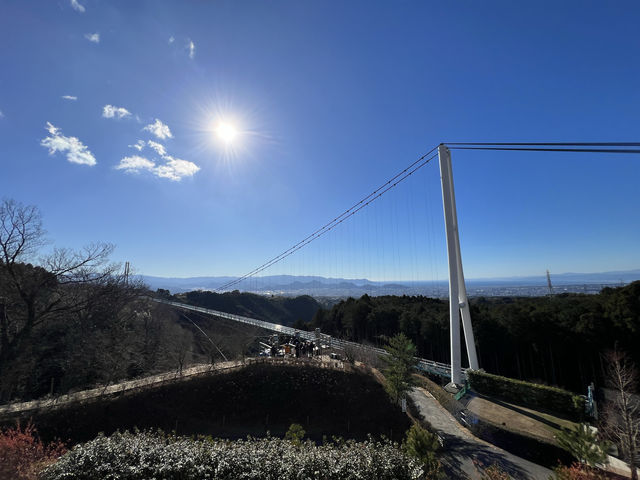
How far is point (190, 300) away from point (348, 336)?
5632cm

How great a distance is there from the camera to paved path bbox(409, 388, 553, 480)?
995 cm

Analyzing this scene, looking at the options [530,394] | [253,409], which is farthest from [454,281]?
[253,409]

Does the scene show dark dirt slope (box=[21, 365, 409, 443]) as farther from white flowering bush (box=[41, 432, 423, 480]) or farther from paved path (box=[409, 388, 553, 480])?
white flowering bush (box=[41, 432, 423, 480])

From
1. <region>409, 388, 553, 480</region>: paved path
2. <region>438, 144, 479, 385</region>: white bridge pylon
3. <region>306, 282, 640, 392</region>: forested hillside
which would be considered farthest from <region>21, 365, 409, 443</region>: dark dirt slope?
<region>306, 282, 640, 392</region>: forested hillside

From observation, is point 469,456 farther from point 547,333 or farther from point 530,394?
point 547,333

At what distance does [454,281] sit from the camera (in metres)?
17.7

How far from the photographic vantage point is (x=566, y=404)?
14.1m

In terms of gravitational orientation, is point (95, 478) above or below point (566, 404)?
above

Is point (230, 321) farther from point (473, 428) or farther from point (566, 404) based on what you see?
point (566, 404)

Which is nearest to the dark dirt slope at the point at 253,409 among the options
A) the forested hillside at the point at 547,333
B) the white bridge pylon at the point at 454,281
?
the white bridge pylon at the point at 454,281

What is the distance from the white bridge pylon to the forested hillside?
18.3ft

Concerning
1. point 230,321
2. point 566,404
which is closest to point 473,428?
point 566,404

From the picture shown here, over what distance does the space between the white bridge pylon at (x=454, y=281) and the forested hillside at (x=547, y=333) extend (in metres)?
5.58

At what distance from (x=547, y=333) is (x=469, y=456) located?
46.1 feet
